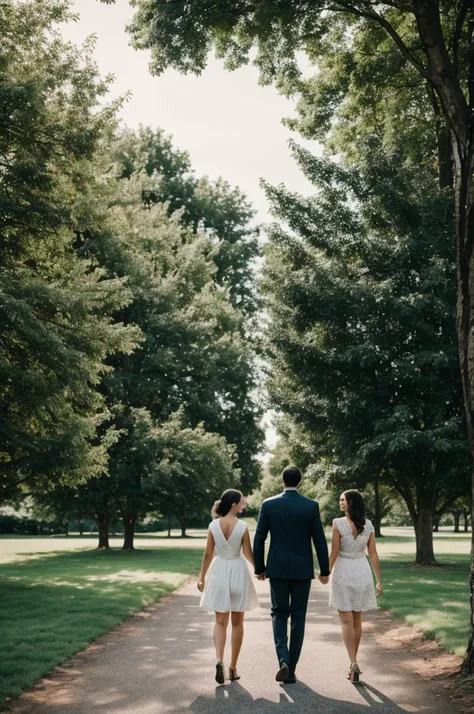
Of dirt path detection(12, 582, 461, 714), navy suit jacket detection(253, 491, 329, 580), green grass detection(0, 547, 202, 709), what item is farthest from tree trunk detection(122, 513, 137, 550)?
navy suit jacket detection(253, 491, 329, 580)

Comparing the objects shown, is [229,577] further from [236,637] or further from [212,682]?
[212,682]

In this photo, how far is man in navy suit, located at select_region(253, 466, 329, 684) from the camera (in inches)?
267

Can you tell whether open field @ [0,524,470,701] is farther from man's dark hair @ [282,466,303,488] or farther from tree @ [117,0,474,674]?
tree @ [117,0,474,674]

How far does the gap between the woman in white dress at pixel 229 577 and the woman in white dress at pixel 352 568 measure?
2.79 feet

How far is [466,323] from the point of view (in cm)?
766

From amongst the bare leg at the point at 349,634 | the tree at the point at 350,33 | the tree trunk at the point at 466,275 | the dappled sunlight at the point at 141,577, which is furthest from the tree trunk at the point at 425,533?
the bare leg at the point at 349,634

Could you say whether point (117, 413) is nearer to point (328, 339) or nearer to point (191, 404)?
point (191, 404)

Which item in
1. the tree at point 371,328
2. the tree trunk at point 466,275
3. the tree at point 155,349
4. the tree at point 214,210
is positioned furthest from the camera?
the tree at point 214,210

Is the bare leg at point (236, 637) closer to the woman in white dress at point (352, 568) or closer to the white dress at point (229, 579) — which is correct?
the white dress at point (229, 579)

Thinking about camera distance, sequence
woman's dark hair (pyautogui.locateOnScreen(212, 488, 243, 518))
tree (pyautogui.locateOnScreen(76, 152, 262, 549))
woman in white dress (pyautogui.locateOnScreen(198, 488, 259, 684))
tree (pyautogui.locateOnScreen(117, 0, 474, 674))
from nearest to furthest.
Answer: woman in white dress (pyautogui.locateOnScreen(198, 488, 259, 684)), woman's dark hair (pyautogui.locateOnScreen(212, 488, 243, 518)), tree (pyautogui.locateOnScreen(117, 0, 474, 674)), tree (pyautogui.locateOnScreen(76, 152, 262, 549))

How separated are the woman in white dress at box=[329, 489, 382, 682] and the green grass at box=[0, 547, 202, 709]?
10.1ft

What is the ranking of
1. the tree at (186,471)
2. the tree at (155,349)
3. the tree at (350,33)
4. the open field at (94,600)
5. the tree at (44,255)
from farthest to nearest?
the tree at (155,349) → the tree at (186,471) → the tree at (44,255) → the open field at (94,600) → the tree at (350,33)

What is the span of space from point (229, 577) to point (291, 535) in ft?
2.69

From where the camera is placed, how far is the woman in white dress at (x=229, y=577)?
23.3 ft
